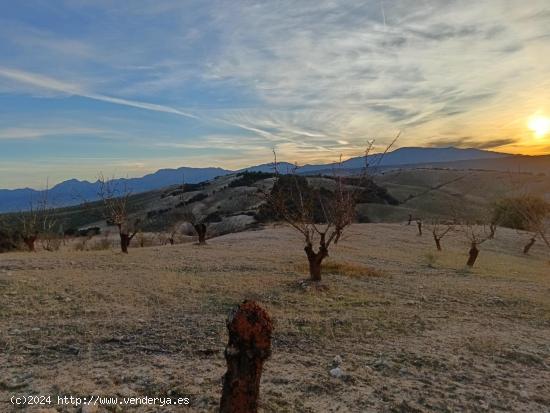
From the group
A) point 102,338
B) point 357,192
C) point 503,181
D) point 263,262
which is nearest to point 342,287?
point 357,192

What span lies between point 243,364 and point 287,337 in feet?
14.5

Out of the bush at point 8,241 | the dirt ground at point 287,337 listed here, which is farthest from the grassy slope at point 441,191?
the dirt ground at point 287,337

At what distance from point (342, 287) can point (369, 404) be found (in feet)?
26.3

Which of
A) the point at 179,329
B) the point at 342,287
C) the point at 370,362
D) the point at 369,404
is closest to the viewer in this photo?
the point at 369,404

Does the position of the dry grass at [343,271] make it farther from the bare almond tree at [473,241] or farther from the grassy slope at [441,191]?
the grassy slope at [441,191]

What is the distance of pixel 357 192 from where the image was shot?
51.4 feet

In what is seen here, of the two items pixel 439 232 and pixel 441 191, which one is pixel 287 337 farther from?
pixel 441 191

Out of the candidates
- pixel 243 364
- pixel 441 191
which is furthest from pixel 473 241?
pixel 441 191

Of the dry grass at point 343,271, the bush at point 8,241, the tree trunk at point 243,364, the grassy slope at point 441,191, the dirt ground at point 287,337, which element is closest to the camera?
the tree trunk at point 243,364

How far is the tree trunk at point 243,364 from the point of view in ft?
14.9

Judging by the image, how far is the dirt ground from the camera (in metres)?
6.38

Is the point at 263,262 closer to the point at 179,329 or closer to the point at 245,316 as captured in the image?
the point at 179,329

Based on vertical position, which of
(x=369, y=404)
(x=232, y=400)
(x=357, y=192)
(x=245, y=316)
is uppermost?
(x=357, y=192)

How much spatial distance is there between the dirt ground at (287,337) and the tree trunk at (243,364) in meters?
1.44
